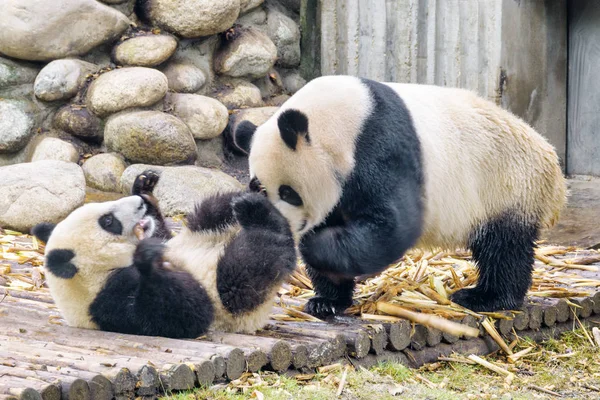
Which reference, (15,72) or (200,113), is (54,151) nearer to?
(15,72)

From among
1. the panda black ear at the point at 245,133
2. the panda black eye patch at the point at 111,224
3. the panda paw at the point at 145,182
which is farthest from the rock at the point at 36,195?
the panda black eye patch at the point at 111,224

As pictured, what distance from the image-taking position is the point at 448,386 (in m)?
3.68

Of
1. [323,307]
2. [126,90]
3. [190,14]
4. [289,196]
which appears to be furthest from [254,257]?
[190,14]

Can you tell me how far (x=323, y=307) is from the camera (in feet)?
13.8

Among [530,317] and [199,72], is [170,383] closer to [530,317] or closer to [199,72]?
[530,317]

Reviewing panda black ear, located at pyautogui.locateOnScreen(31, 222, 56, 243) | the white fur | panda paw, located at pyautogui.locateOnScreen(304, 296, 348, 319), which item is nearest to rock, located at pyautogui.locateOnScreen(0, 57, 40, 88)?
panda black ear, located at pyautogui.locateOnScreen(31, 222, 56, 243)

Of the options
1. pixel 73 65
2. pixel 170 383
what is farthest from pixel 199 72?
pixel 170 383

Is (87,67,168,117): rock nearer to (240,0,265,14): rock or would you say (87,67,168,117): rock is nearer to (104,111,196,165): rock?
(104,111,196,165): rock

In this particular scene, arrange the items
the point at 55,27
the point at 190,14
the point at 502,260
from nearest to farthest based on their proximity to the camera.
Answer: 1. the point at 502,260
2. the point at 55,27
3. the point at 190,14

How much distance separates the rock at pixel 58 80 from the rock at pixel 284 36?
2.16 meters

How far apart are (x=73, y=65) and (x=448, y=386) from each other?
5.71 m

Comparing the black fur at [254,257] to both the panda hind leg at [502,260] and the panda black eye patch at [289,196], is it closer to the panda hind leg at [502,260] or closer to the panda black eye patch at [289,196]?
the panda black eye patch at [289,196]

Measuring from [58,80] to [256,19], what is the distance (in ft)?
7.42

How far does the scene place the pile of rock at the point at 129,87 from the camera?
25.8ft
